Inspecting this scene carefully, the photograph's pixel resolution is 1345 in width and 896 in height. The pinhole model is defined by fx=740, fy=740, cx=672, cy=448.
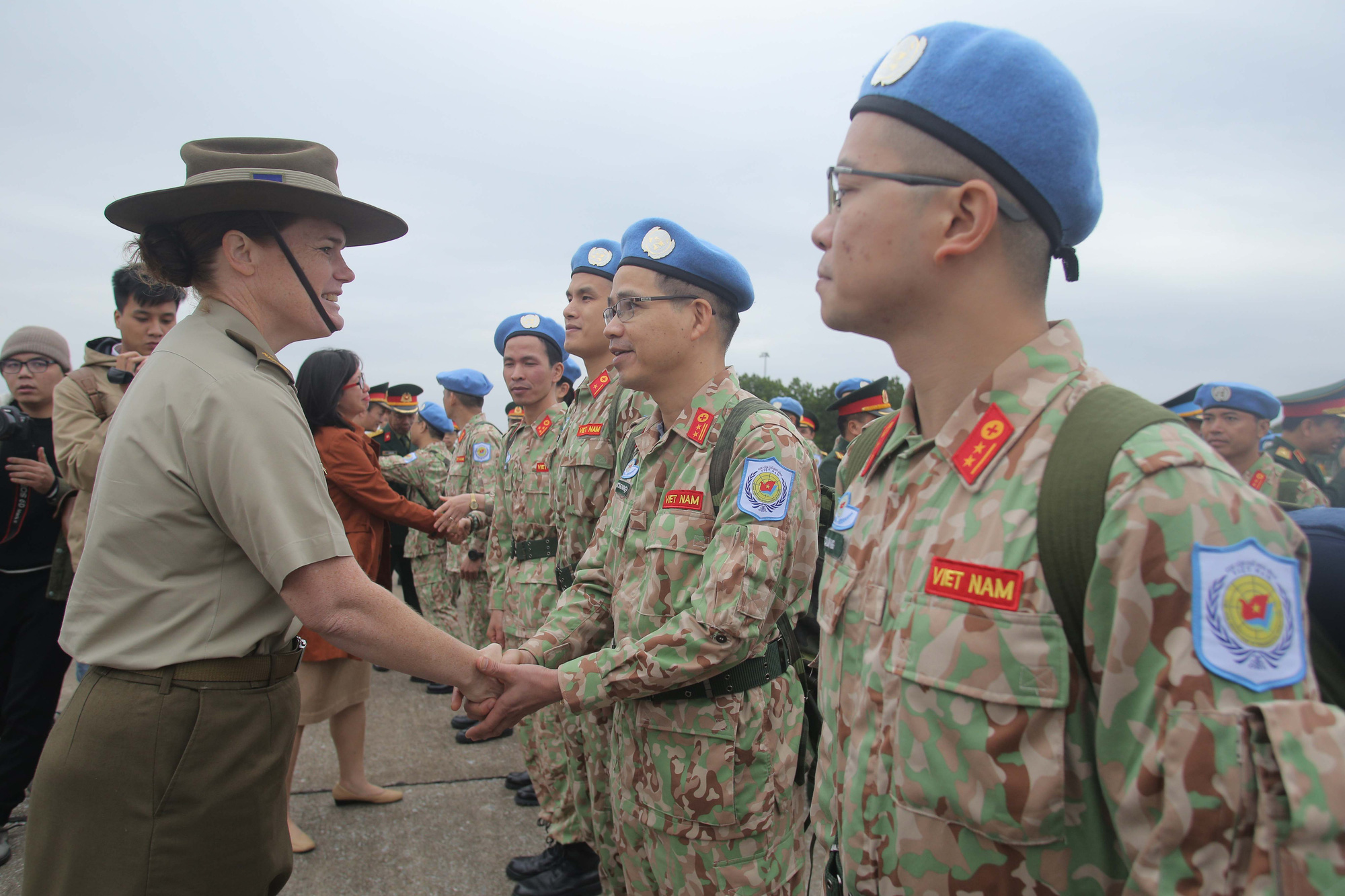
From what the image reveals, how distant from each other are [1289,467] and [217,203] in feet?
29.9

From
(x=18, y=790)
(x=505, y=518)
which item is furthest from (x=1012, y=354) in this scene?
(x=18, y=790)

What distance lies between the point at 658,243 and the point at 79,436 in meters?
3.44

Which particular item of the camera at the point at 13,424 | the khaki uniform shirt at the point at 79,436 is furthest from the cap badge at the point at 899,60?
the camera at the point at 13,424

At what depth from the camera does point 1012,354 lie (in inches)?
51.1

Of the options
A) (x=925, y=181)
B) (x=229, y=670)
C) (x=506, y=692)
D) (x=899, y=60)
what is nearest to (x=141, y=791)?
(x=229, y=670)

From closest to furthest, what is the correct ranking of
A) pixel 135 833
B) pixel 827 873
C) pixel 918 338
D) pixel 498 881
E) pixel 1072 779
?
pixel 1072 779, pixel 918 338, pixel 827 873, pixel 135 833, pixel 498 881

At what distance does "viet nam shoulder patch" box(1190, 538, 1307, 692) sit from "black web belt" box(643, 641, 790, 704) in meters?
1.54

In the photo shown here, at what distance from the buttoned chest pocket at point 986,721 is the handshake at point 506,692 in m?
1.41

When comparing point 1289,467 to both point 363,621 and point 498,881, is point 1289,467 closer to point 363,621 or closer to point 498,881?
point 498,881

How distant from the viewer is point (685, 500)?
2.44m

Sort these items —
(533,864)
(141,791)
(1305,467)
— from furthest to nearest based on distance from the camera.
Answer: (1305,467)
(533,864)
(141,791)

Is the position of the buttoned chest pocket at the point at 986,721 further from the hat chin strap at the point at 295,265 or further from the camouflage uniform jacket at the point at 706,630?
the hat chin strap at the point at 295,265

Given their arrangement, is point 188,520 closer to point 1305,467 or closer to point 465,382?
point 465,382

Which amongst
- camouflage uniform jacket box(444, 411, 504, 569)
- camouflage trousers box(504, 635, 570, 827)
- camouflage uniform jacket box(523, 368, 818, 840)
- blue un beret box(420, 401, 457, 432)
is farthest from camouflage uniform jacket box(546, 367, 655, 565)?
blue un beret box(420, 401, 457, 432)
